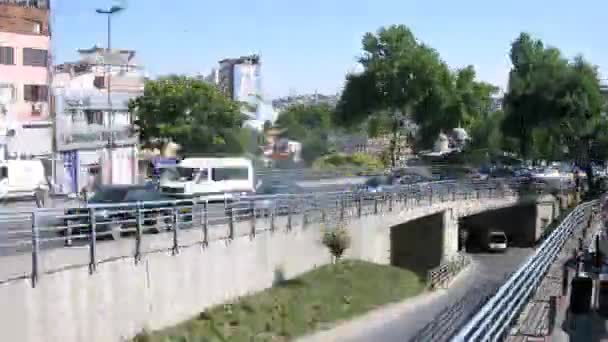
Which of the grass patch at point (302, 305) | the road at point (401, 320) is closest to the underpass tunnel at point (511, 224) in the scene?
the road at point (401, 320)

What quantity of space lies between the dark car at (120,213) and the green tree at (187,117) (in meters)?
31.9

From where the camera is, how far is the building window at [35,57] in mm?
49344

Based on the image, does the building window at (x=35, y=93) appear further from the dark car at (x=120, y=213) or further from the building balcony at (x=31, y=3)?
the dark car at (x=120, y=213)

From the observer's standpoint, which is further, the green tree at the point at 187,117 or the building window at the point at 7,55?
the green tree at the point at 187,117

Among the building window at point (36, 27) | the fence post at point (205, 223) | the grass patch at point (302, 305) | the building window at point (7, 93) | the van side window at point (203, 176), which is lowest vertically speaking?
the grass patch at point (302, 305)

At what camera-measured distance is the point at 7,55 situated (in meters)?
48.5

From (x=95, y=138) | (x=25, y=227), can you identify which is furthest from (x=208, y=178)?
(x=95, y=138)

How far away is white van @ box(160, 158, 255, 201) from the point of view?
29.5 metres

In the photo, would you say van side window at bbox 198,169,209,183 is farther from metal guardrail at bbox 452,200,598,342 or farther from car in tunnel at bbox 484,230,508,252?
car in tunnel at bbox 484,230,508,252

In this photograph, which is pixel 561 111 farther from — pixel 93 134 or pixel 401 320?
pixel 401 320

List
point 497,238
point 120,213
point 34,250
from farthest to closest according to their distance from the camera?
1. point 497,238
2. point 120,213
3. point 34,250

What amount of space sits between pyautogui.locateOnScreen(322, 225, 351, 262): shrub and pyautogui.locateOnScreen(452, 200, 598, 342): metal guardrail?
6.74 meters

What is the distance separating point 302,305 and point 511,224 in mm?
35803

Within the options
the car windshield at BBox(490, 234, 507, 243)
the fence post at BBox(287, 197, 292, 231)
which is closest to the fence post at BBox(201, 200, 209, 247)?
the fence post at BBox(287, 197, 292, 231)
